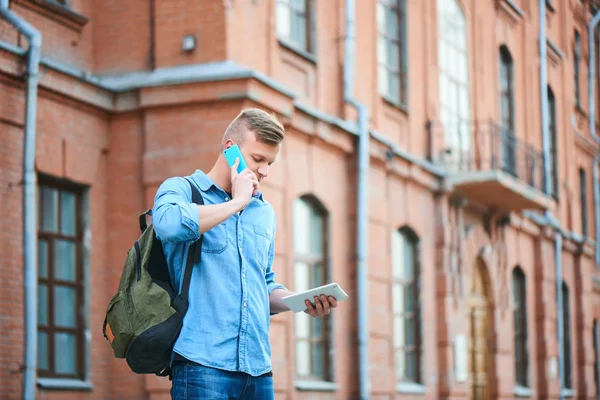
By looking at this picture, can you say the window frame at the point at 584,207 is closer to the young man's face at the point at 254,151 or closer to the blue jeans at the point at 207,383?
the young man's face at the point at 254,151

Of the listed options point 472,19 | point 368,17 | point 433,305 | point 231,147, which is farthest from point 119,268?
point 472,19

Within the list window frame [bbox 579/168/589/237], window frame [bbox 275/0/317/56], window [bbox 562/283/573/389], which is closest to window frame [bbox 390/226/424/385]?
window frame [bbox 275/0/317/56]

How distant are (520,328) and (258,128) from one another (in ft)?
61.6

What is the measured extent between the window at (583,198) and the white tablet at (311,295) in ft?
79.1

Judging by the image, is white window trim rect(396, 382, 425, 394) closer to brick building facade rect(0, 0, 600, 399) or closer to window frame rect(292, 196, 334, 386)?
brick building facade rect(0, 0, 600, 399)

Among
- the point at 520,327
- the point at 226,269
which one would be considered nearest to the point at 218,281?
the point at 226,269

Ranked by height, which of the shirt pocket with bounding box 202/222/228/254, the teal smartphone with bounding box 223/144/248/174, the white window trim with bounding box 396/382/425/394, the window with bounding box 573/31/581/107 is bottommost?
the white window trim with bounding box 396/382/425/394

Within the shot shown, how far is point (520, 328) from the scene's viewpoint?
2225 centimetres

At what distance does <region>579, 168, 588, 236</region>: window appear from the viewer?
27812 mm

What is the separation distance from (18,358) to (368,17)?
294 inches

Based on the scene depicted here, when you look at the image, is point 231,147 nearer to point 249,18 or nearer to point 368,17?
point 249,18

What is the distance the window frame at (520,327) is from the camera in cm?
2209

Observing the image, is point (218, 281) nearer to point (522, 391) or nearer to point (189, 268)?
point (189, 268)

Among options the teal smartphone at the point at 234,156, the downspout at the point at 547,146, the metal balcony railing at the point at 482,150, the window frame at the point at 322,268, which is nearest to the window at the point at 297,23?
the window frame at the point at 322,268
